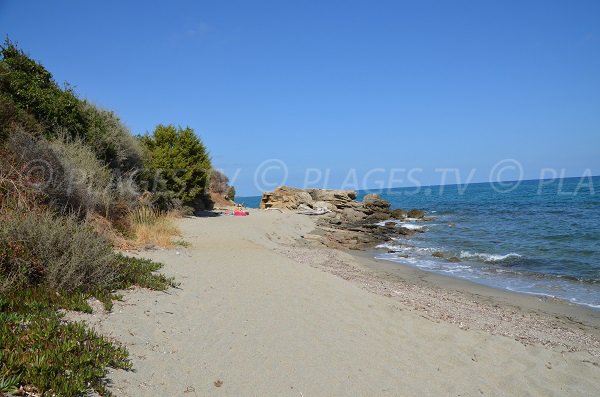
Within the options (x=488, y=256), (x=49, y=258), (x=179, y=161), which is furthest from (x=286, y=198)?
(x=49, y=258)

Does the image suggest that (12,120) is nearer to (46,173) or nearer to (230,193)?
(46,173)

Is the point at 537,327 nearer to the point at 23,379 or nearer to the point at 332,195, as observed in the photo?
the point at 23,379

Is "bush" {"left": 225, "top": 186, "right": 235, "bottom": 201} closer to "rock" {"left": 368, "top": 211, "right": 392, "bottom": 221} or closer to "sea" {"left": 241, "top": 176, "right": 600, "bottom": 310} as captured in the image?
"rock" {"left": 368, "top": 211, "right": 392, "bottom": 221}

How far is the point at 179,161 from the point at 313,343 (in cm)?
1722

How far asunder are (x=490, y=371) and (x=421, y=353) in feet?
3.47

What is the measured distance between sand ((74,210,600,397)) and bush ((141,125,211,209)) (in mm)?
11208

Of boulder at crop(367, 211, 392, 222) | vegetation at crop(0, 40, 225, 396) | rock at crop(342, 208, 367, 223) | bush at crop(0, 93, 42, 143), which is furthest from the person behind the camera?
boulder at crop(367, 211, 392, 222)

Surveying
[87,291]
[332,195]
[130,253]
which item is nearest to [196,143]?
[130,253]

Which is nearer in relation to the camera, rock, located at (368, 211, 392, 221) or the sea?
the sea

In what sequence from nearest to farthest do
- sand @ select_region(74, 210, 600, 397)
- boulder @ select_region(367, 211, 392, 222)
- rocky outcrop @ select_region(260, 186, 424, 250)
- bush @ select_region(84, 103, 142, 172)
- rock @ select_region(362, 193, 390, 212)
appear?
sand @ select_region(74, 210, 600, 397) < bush @ select_region(84, 103, 142, 172) < rocky outcrop @ select_region(260, 186, 424, 250) < boulder @ select_region(367, 211, 392, 222) < rock @ select_region(362, 193, 390, 212)

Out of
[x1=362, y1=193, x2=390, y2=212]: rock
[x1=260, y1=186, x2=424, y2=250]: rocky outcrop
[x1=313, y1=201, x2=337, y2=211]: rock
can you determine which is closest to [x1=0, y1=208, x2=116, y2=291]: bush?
[x1=260, y1=186, x2=424, y2=250]: rocky outcrop

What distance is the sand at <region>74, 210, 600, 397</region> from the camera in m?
4.77

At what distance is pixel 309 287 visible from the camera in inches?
359

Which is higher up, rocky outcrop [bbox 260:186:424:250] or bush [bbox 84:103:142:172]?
bush [bbox 84:103:142:172]
